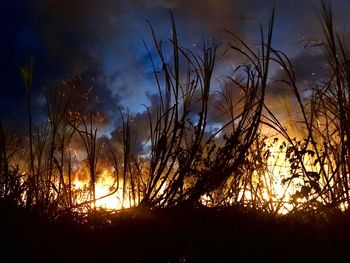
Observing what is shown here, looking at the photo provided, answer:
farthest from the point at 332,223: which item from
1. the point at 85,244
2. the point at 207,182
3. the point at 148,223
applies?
the point at 85,244

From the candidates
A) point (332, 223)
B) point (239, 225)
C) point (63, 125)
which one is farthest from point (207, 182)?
point (63, 125)

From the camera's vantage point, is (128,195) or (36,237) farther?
(128,195)

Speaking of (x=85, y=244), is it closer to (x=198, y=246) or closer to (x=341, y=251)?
(x=198, y=246)

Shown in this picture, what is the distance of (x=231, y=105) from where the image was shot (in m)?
3.18

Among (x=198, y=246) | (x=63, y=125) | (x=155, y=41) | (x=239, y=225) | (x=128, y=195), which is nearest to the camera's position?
(x=198, y=246)

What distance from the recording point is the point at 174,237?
6.99 ft

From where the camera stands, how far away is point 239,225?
2.28 metres

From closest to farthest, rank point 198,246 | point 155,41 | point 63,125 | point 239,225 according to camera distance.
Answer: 1. point 198,246
2. point 239,225
3. point 155,41
4. point 63,125

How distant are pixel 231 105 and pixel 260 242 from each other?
1.33 m

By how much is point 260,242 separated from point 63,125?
1707 millimetres

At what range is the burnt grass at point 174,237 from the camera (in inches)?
77.5

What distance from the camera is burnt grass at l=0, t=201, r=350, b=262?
197 centimetres

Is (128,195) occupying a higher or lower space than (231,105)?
lower

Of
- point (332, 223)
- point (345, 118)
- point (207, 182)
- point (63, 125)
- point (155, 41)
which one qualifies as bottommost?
point (332, 223)
